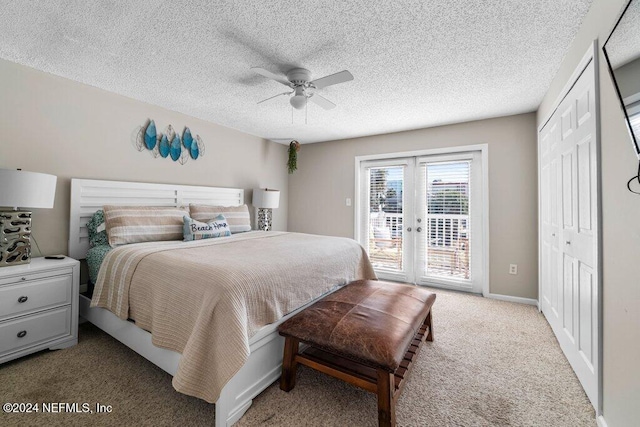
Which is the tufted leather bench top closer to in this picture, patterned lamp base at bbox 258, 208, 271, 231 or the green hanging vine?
patterned lamp base at bbox 258, 208, 271, 231

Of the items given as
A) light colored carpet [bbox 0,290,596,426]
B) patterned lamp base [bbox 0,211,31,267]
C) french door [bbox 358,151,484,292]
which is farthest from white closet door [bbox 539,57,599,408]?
patterned lamp base [bbox 0,211,31,267]

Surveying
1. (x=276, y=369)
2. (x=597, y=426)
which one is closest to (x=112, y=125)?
(x=276, y=369)

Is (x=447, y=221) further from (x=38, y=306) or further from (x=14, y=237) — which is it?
(x=14, y=237)

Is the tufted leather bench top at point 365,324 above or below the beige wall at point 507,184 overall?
below

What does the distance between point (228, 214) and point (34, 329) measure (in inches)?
76.8

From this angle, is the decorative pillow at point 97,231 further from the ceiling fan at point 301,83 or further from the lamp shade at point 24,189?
the ceiling fan at point 301,83

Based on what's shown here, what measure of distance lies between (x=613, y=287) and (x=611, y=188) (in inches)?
19.1

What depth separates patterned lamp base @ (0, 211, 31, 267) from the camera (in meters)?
2.01

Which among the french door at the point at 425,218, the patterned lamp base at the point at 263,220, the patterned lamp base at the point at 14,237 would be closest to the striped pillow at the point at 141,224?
the patterned lamp base at the point at 14,237

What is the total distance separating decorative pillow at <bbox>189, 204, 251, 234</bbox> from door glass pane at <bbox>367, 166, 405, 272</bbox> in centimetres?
205

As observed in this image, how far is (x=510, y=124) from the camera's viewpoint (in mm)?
3377

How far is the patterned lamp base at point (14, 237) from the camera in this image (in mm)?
2006

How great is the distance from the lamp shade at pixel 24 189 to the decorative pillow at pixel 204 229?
40.9 inches

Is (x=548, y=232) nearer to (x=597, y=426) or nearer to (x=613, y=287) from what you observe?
(x=613, y=287)
